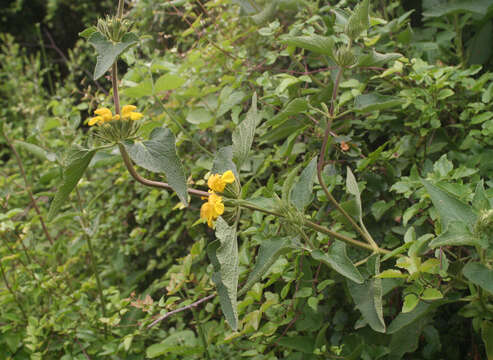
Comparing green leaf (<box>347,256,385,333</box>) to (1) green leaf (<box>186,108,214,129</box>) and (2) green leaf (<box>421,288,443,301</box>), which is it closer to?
(2) green leaf (<box>421,288,443,301</box>)

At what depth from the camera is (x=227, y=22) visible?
139 centimetres

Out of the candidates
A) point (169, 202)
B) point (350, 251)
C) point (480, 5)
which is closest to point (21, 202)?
point (169, 202)

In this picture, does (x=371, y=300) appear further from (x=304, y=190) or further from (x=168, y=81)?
(x=168, y=81)

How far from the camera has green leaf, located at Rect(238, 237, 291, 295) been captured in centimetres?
54

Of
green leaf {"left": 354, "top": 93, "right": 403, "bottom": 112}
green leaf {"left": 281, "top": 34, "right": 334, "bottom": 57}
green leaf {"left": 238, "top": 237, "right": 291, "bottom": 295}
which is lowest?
green leaf {"left": 238, "top": 237, "right": 291, "bottom": 295}

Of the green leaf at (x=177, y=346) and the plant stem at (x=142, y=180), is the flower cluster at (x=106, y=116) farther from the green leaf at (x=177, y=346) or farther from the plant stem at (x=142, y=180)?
the green leaf at (x=177, y=346)

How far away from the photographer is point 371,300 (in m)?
0.58

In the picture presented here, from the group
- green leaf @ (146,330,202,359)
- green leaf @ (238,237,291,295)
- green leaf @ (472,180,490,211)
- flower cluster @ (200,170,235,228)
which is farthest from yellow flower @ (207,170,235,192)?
green leaf @ (146,330,202,359)

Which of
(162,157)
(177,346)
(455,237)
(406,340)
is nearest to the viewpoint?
(455,237)

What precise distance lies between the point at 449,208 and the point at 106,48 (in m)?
0.55

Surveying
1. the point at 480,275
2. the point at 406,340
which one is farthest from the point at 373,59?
the point at 406,340

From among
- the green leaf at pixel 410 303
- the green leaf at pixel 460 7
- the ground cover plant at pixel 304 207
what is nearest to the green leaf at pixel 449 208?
the ground cover plant at pixel 304 207

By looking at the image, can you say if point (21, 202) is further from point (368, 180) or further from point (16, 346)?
point (368, 180)

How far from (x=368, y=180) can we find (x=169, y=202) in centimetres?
64
